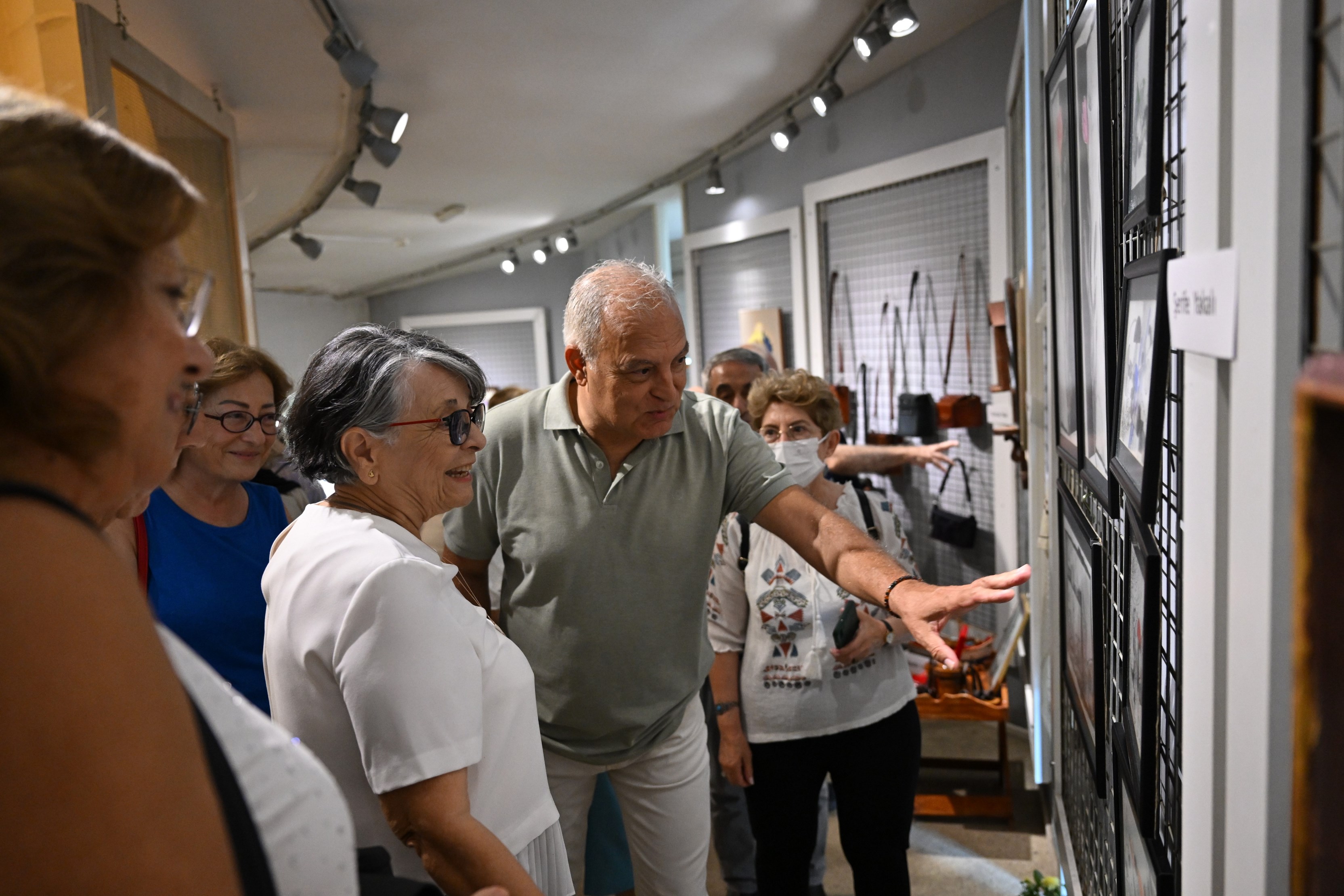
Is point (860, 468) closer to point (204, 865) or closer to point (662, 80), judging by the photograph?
point (662, 80)

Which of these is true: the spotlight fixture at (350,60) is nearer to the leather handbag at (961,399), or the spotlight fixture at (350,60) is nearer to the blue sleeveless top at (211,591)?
the blue sleeveless top at (211,591)

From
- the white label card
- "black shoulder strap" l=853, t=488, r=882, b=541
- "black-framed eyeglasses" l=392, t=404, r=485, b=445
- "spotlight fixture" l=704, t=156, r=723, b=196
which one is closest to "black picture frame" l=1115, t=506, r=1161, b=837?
the white label card

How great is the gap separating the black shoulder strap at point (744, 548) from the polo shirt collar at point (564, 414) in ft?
1.80

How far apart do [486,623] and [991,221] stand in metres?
3.53

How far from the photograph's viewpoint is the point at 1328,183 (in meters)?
0.55

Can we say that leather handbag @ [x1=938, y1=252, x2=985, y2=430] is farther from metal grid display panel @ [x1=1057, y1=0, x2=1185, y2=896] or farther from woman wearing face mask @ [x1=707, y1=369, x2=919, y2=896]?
metal grid display panel @ [x1=1057, y1=0, x2=1185, y2=896]

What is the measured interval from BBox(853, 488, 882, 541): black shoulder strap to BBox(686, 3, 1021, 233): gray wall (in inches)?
95.9

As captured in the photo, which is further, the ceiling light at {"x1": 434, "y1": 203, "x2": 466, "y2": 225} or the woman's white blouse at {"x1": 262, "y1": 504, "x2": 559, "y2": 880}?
the ceiling light at {"x1": 434, "y1": 203, "x2": 466, "y2": 225}

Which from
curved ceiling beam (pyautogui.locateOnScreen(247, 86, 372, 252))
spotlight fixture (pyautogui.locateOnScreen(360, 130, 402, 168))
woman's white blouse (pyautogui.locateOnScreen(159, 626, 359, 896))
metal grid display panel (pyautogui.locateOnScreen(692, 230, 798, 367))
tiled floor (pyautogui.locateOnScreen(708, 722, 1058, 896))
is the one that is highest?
curved ceiling beam (pyautogui.locateOnScreen(247, 86, 372, 252))

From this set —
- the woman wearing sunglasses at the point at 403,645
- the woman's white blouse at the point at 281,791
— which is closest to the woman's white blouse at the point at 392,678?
the woman wearing sunglasses at the point at 403,645

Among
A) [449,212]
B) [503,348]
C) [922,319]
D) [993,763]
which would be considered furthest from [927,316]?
[503,348]

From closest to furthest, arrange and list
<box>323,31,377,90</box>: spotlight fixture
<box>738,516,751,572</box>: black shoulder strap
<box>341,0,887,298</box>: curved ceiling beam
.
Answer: <box>738,516,751,572</box>: black shoulder strap < <box>323,31,377,90</box>: spotlight fixture < <box>341,0,887,298</box>: curved ceiling beam

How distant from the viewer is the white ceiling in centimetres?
398

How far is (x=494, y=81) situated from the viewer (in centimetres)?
492
